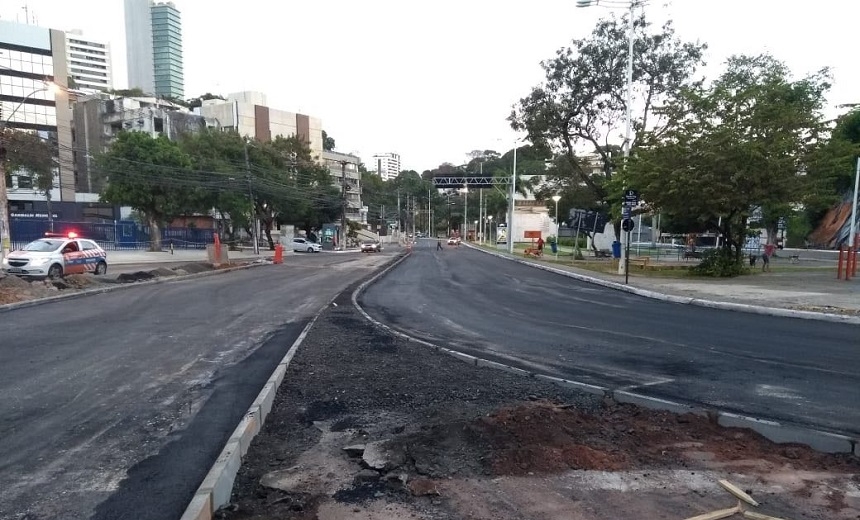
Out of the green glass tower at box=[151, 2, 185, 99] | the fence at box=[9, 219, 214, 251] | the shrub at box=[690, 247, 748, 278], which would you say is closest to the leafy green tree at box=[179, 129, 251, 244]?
the fence at box=[9, 219, 214, 251]

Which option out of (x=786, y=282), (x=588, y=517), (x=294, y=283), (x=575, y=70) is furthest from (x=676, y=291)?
(x=575, y=70)

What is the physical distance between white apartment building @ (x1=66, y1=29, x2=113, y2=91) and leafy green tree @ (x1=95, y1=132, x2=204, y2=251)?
131 metres

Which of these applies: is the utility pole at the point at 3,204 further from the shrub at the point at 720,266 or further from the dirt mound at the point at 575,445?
the shrub at the point at 720,266

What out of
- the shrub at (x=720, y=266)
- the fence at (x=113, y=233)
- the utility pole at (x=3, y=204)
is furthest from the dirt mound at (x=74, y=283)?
the shrub at (x=720, y=266)

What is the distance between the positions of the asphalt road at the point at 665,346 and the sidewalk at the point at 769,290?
1592 millimetres

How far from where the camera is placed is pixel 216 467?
3.81m

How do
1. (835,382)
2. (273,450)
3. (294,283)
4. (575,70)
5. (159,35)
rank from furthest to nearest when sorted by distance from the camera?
(159,35) < (575,70) < (294,283) < (835,382) < (273,450)

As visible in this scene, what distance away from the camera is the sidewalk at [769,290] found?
1322 centimetres

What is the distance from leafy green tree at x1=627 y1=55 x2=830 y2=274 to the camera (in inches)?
A: 779

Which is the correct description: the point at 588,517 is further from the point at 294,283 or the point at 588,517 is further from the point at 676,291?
the point at 294,283

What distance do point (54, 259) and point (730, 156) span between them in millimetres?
25163

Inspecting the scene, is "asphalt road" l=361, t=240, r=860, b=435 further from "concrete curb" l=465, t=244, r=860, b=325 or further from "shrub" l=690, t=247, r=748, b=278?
"shrub" l=690, t=247, r=748, b=278

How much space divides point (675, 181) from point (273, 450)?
67.5 ft

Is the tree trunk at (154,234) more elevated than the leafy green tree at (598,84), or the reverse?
the leafy green tree at (598,84)
